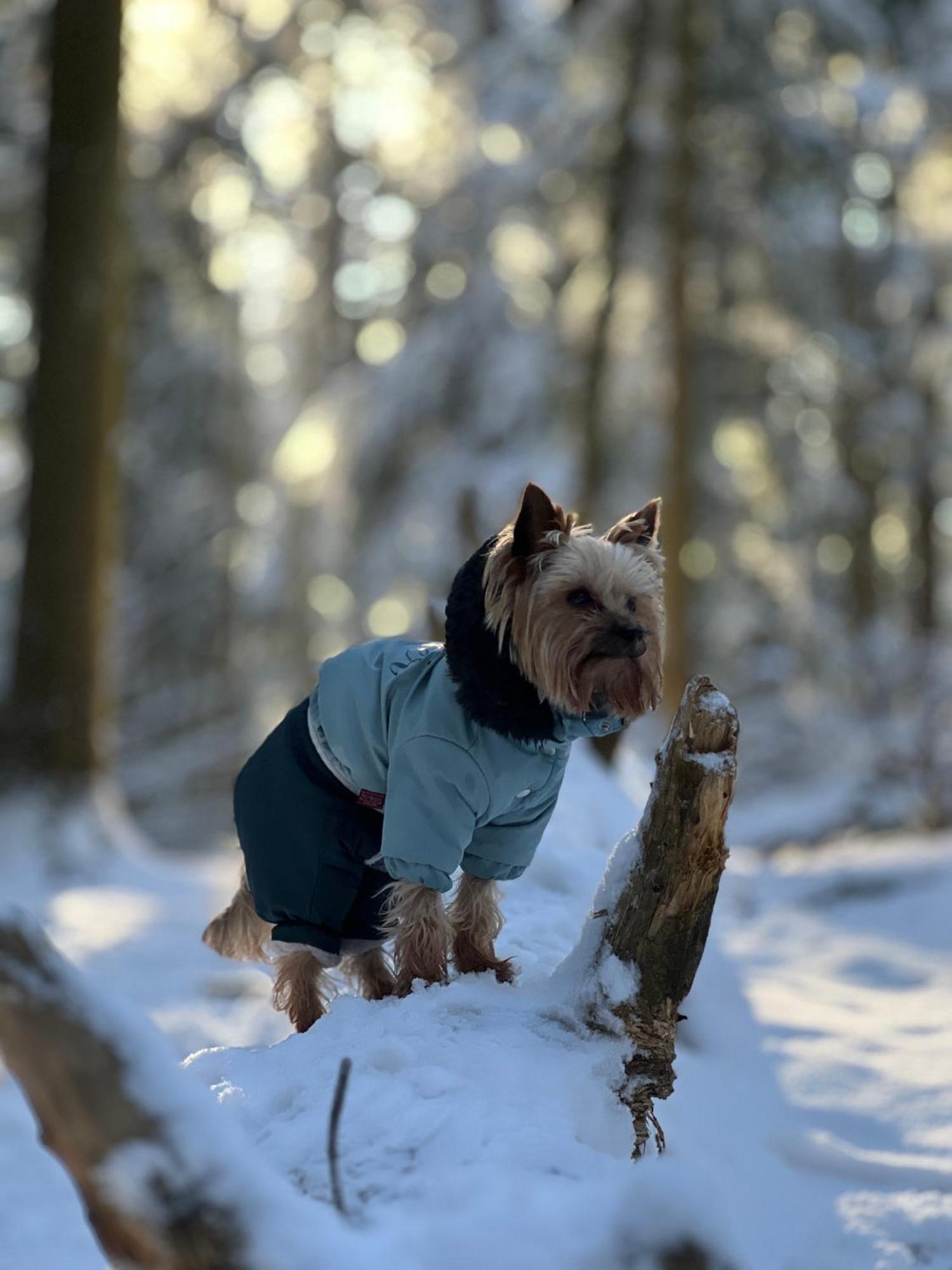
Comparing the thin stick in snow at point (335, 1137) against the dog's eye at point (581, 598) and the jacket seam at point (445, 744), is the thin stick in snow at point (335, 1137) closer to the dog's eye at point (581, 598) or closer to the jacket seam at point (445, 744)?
the jacket seam at point (445, 744)

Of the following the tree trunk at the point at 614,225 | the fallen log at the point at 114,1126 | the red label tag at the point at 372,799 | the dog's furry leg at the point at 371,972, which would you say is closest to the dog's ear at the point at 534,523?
the red label tag at the point at 372,799

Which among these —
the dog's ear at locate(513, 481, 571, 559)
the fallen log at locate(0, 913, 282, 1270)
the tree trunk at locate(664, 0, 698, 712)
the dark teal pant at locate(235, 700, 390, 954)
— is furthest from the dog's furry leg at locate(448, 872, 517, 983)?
the tree trunk at locate(664, 0, 698, 712)

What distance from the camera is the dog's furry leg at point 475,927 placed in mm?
3820

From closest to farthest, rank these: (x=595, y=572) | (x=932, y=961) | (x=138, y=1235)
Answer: (x=138, y=1235), (x=595, y=572), (x=932, y=961)

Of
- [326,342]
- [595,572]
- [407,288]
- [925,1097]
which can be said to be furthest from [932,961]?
[326,342]

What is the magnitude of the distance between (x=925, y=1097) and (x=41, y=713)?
7265 millimetres

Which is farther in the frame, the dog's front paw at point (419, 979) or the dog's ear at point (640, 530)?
the dog's ear at point (640, 530)

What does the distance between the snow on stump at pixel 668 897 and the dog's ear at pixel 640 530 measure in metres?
0.80


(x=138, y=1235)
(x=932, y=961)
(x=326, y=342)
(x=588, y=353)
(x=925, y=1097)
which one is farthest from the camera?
(x=326, y=342)

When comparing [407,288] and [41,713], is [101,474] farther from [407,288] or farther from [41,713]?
[407,288]

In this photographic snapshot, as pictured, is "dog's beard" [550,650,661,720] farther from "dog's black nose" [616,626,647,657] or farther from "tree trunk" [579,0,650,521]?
"tree trunk" [579,0,650,521]

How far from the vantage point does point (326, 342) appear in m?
21.4

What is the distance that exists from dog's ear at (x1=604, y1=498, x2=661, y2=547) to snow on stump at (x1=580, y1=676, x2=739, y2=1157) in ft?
2.61

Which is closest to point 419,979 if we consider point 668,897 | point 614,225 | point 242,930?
point 242,930
